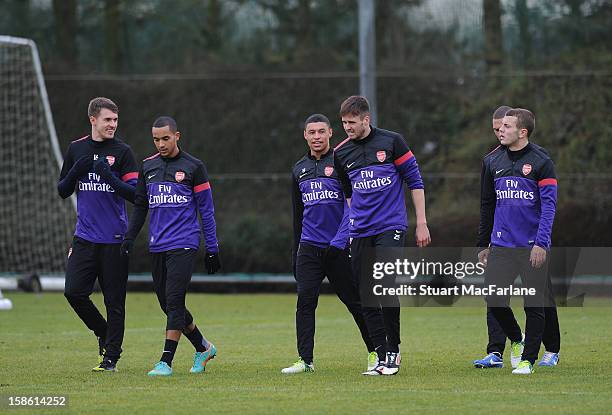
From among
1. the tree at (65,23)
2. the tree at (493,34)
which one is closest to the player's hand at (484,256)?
the tree at (493,34)

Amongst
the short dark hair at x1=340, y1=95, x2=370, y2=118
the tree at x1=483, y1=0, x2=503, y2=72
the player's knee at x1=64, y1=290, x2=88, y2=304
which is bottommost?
the player's knee at x1=64, y1=290, x2=88, y2=304

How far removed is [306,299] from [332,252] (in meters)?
0.45

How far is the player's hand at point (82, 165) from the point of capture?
1085 cm

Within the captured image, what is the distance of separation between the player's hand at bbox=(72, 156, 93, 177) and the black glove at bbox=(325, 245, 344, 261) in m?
Answer: 2.18

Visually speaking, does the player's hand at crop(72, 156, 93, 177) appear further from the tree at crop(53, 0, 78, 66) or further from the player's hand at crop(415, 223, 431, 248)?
the tree at crop(53, 0, 78, 66)

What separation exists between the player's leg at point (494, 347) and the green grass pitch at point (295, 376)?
143mm

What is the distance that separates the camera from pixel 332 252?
10.5m

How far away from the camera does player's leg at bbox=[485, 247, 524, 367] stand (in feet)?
34.0

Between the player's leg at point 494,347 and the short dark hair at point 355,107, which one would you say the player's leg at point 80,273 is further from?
the player's leg at point 494,347

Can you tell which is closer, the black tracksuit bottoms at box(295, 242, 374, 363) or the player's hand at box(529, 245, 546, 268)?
the player's hand at box(529, 245, 546, 268)

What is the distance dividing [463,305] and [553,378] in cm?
1030

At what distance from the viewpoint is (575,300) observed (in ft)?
65.7

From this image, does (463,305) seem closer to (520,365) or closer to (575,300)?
(575,300)

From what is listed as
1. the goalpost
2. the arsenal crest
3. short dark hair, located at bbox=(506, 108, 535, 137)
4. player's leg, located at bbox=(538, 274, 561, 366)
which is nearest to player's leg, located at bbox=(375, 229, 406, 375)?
the arsenal crest
